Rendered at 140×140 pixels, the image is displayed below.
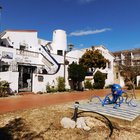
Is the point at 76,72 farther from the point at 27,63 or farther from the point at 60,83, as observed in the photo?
the point at 27,63

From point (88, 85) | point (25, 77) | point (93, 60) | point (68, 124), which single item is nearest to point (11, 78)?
point (25, 77)

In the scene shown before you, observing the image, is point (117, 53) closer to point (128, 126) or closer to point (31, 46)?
point (31, 46)

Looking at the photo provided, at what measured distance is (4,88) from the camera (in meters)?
17.1

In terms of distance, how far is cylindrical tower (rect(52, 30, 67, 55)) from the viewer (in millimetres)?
35219

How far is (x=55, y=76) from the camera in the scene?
23.1m

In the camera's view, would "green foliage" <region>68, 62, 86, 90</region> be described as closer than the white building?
No

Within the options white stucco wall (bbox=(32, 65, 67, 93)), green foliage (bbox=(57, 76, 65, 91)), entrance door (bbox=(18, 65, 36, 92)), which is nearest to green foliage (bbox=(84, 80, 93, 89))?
white stucco wall (bbox=(32, 65, 67, 93))

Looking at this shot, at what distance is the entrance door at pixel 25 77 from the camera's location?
68.4 feet

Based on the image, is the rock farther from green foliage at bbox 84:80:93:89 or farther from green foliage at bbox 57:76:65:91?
green foliage at bbox 84:80:93:89

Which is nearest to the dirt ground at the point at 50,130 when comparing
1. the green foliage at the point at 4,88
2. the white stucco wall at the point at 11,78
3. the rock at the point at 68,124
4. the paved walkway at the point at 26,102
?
the rock at the point at 68,124

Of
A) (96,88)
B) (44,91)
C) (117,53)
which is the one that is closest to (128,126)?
(44,91)

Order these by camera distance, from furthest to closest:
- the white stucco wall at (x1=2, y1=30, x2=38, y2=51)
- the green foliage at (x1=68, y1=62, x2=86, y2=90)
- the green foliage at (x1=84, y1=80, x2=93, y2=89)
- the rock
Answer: the green foliage at (x1=84, y1=80, x2=93, y2=89), the white stucco wall at (x1=2, y1=30, x2=38, y2=51), the green foliage at (x1=68, y1=62, x2=86, y2=90), the rock

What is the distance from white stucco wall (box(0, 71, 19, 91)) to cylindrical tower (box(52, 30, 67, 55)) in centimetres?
1696

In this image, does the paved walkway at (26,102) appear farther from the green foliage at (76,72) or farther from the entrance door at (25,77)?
the green foliage at (76,72)
